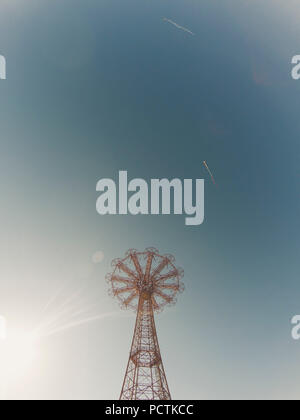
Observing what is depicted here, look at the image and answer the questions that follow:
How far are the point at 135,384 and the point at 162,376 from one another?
203 centimetres

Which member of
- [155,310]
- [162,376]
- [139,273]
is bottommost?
[162,376]
